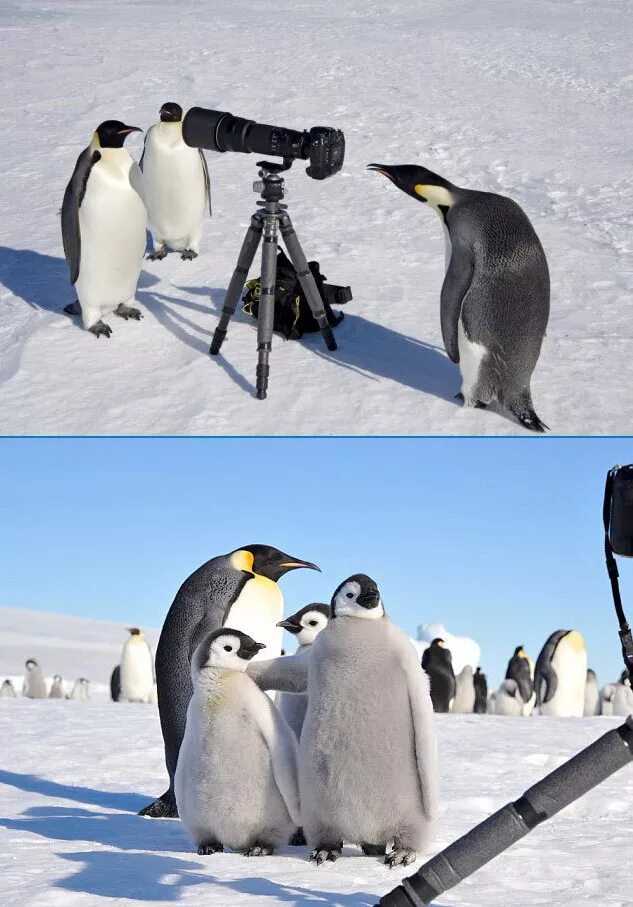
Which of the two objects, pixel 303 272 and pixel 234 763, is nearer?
pixel 234 763

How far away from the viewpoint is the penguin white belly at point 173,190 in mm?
4008

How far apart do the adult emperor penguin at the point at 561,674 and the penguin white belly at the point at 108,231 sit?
374 cm

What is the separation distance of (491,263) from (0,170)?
3.28 meters

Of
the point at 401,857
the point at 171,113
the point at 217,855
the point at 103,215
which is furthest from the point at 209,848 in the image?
the point at 171,113

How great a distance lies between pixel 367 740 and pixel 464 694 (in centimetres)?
534

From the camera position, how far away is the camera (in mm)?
2613

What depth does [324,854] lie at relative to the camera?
5.76 ft

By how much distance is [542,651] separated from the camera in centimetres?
Answer: 632

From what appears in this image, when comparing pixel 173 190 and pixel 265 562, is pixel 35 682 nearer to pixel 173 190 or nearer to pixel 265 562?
pixel 173 190

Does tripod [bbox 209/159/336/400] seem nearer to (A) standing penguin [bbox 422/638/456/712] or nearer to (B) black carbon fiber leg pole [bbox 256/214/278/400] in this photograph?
(B) black carbon fiber leg pole [bbox 256/214/278/400]

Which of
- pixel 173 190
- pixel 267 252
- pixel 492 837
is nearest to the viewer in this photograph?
pixel 492 837

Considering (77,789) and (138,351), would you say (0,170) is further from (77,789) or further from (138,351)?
(77,789)

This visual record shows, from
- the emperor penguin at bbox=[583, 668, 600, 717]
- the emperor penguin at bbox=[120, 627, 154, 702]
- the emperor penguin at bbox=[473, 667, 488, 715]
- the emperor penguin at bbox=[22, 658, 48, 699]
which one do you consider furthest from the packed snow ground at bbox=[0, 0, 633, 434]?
the emperor penguin at bbox=[22, 658, 48, 699]

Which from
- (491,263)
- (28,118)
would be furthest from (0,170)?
(491,263)
